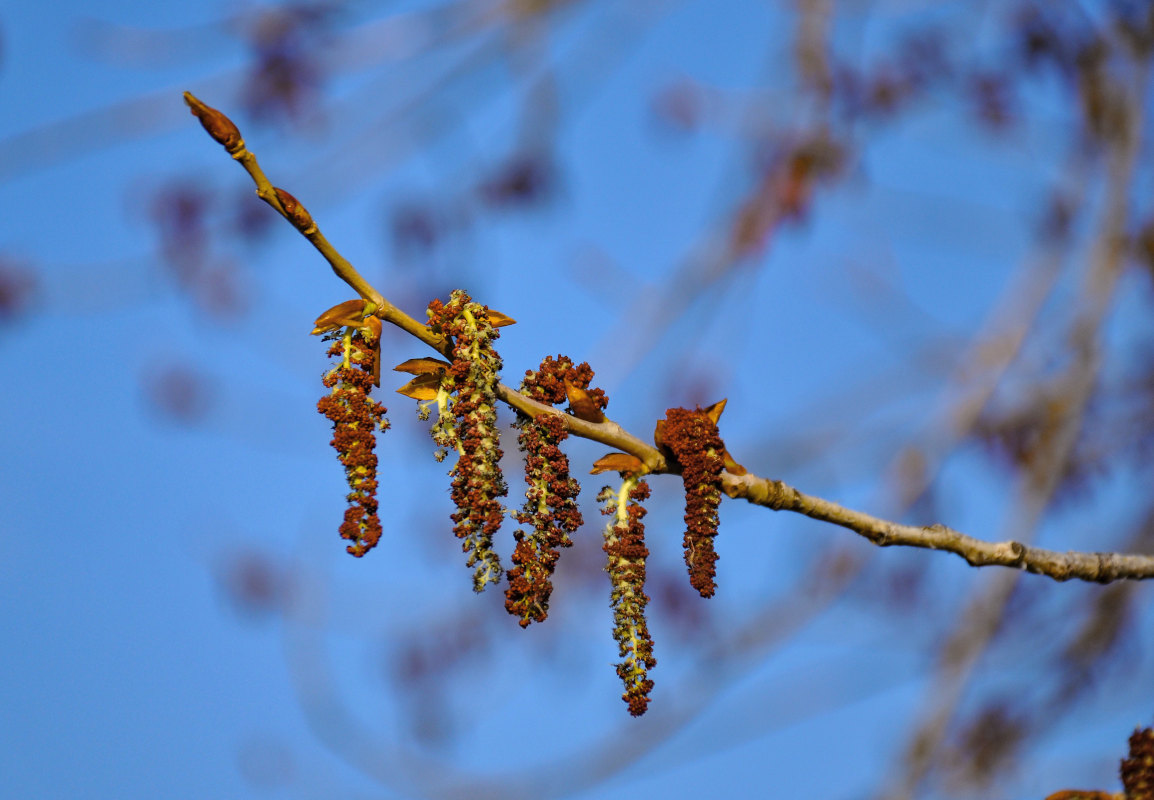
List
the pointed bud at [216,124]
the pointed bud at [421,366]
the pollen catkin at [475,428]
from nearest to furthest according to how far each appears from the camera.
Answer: the pointed bud at [216,124]
the pollen catkin at [475,428]
the pointed bud at [421,366]

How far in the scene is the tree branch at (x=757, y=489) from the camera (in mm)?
1499

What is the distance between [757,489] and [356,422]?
2.55ft

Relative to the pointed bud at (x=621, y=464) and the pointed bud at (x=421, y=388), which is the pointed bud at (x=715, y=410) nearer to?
the pointed bud at (x=621, y=464)

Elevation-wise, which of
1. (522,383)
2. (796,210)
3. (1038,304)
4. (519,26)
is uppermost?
(519,26)

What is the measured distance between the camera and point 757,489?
1876 mm

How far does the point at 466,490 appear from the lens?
160cm

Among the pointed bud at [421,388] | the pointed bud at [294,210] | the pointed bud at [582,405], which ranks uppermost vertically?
the pointed bud at [294,210]

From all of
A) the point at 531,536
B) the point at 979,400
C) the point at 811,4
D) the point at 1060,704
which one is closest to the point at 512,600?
the point at 531,536

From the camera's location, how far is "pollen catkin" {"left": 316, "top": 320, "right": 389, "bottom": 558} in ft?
4.94

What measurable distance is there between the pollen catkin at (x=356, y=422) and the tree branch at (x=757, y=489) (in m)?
0.08

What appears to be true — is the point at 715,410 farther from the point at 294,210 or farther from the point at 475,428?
the point at 294,210

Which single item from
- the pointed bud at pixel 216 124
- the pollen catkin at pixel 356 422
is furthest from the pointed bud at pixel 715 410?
the pointed bud at pixel 216 124

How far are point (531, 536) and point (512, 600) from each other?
117 millimetres

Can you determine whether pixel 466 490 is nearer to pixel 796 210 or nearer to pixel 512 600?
pixel 512 600
